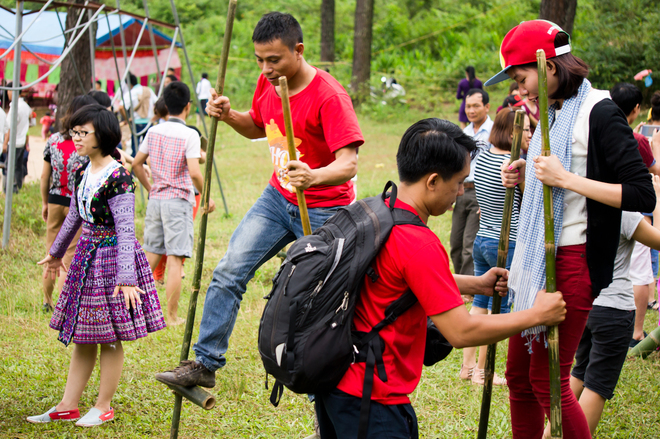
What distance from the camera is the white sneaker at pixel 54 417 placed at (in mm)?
3777

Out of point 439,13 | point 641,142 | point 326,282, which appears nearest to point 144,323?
point 326,282

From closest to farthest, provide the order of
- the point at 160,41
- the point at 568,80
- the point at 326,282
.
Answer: the point at 326,282 < the point at 568,80 < the point at 160,41

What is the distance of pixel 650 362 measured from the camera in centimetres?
472

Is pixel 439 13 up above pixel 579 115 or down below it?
above

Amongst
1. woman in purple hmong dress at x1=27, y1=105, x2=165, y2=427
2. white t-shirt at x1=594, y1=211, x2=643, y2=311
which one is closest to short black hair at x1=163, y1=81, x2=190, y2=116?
woman in purple hmong dress at x1=27, y1=105, x2=165, y2=427

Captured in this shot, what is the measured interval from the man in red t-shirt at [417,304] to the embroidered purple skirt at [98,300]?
6.11 feet

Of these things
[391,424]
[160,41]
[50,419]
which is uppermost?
[160,41]

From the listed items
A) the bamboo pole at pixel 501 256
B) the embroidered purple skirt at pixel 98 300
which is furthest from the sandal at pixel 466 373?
the embroidered purple skirt at pixel 98 300

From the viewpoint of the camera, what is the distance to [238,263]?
3344 mm

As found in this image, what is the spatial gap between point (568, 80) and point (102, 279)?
2.78 metres

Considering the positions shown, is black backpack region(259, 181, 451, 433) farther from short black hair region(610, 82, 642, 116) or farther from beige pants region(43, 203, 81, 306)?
beige pants region(43, 203, 81, 306)

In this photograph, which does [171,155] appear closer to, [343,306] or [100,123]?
[100,123]

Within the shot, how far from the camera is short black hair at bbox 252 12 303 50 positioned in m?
3.08

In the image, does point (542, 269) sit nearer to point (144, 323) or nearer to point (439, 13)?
point (144, 323)
